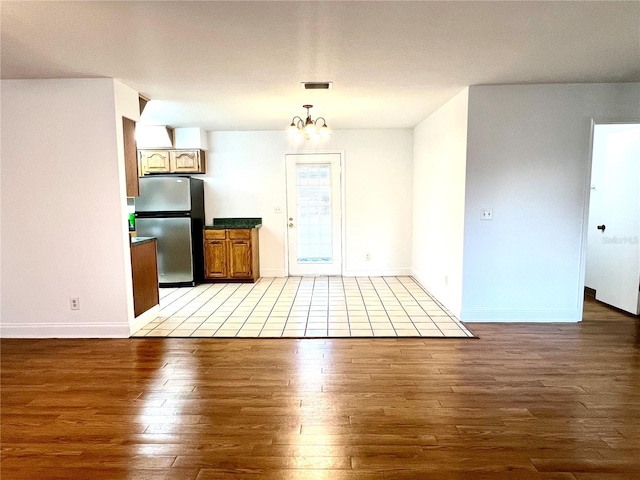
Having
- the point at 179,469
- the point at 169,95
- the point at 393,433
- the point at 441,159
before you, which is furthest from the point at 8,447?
the point at 441,159

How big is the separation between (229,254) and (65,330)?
246cm

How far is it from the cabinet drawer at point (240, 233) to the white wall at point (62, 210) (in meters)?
2.18

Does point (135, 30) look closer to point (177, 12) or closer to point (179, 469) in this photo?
point (177, 12)

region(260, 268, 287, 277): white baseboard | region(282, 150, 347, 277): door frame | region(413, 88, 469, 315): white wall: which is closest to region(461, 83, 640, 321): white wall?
region(413, 88, 469, 315): white wall

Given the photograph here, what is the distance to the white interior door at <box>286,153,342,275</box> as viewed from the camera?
5.97 m

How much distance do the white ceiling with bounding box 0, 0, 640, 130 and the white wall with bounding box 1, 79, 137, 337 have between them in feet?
0.85

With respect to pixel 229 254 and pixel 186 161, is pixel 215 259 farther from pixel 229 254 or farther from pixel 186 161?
pixel 186 161

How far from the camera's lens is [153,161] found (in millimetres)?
5562

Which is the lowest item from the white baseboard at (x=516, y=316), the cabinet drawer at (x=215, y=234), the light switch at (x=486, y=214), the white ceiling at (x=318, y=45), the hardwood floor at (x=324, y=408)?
the hardwood floor at (x=324, y=408)

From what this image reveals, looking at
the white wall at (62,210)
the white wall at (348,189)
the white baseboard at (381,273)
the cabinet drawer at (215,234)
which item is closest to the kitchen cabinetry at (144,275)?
the white wall at (62,210)

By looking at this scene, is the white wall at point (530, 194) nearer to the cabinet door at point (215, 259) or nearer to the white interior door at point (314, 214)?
the white interior door at point (314, 214)

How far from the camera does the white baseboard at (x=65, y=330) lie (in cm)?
348

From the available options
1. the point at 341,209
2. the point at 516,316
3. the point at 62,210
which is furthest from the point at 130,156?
the point at 516,316

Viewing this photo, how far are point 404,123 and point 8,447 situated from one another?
532 centimetres
